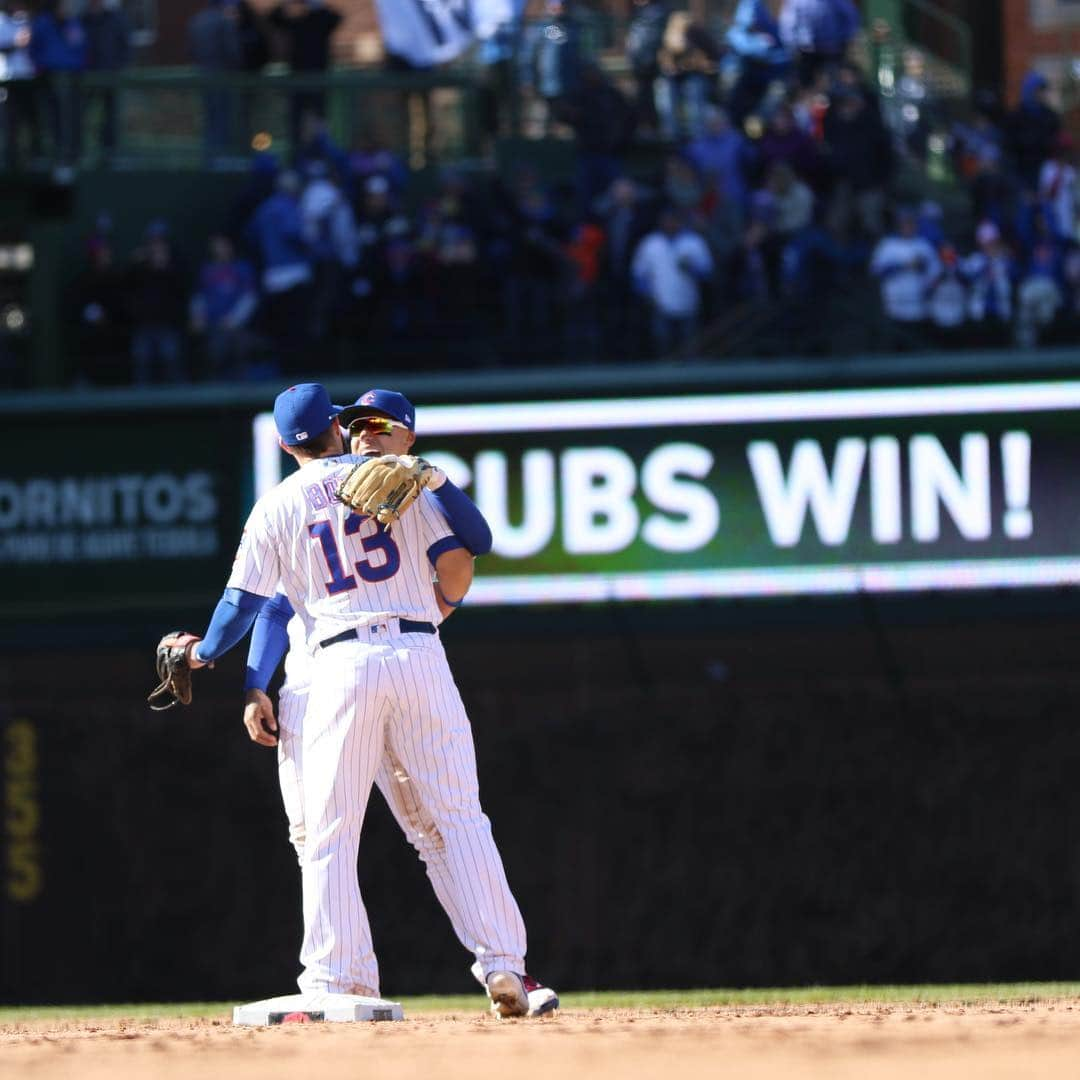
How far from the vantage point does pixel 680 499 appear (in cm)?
1422

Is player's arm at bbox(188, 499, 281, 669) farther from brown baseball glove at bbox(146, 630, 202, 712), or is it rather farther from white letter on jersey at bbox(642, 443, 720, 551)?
white letter on jersey at bbox(642, 443, 720, 551)

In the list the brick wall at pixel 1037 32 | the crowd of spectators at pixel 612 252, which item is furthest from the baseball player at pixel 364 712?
the brick wall at pixel 1037 32

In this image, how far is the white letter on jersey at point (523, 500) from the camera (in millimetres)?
14219

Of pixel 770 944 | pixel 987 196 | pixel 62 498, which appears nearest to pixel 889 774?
pixel 770 944

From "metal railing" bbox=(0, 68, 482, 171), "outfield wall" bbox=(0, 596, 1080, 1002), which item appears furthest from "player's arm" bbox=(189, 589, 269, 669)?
"metal railing" bbox=(0, 68, 482, 171)

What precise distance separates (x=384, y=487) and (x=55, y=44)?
35.0 ft

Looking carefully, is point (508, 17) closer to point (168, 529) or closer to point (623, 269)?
point (623, 269)

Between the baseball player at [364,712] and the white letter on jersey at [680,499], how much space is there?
6.89 metres

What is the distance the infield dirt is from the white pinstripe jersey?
1256 millimetres

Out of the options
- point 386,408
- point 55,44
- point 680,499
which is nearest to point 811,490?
point 680,499

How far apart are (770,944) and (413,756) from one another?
6945 millimetres

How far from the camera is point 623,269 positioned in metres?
15.1

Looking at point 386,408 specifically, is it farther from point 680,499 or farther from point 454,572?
point 680,499

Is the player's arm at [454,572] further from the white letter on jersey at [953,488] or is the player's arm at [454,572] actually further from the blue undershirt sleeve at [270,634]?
the white letter on jersey at [953,488]
